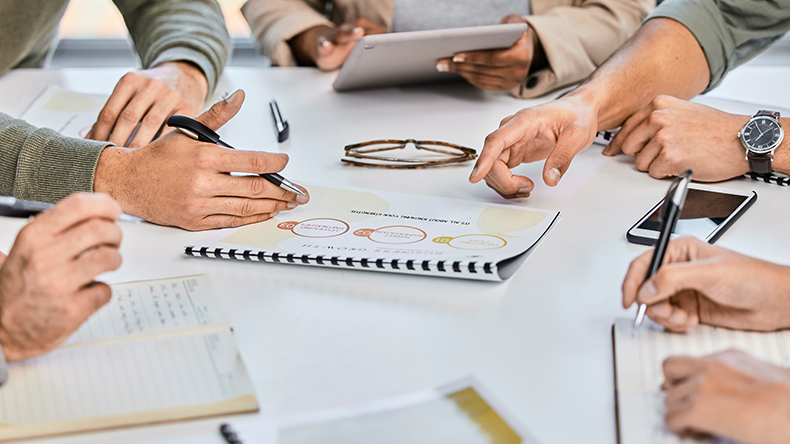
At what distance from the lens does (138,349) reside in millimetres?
582

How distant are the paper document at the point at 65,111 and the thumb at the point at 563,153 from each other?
806 mm

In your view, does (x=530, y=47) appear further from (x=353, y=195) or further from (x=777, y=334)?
(x=777, y=334)

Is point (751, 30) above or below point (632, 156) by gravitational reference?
above

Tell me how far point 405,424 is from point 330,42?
3.89 ft

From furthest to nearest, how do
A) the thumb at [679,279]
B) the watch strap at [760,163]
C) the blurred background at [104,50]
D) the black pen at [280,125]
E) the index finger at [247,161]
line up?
1. the blurred background at [104,50]
2. the black pen at [280,125]
3. the watch strap at [760,163]
4. the index finger at [247,161]
5. the thumb at [679,279]

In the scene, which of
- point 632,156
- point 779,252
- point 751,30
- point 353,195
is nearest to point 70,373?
point 353,195

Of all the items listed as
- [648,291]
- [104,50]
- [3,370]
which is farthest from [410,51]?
[104,50]

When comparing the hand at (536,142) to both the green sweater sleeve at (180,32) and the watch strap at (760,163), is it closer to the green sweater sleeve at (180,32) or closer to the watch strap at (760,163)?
the watch strap at (760,163)

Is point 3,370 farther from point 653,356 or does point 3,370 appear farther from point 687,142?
point 687,142

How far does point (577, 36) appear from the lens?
1.37m

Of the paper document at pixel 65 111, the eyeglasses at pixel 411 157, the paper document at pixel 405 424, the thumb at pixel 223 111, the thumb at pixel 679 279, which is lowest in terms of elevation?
the paper document at pixel 65 111

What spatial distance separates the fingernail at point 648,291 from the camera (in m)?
0.57

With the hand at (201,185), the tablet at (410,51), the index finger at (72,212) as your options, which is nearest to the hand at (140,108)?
the hand at (201,185)

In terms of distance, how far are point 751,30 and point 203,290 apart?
113 cm
